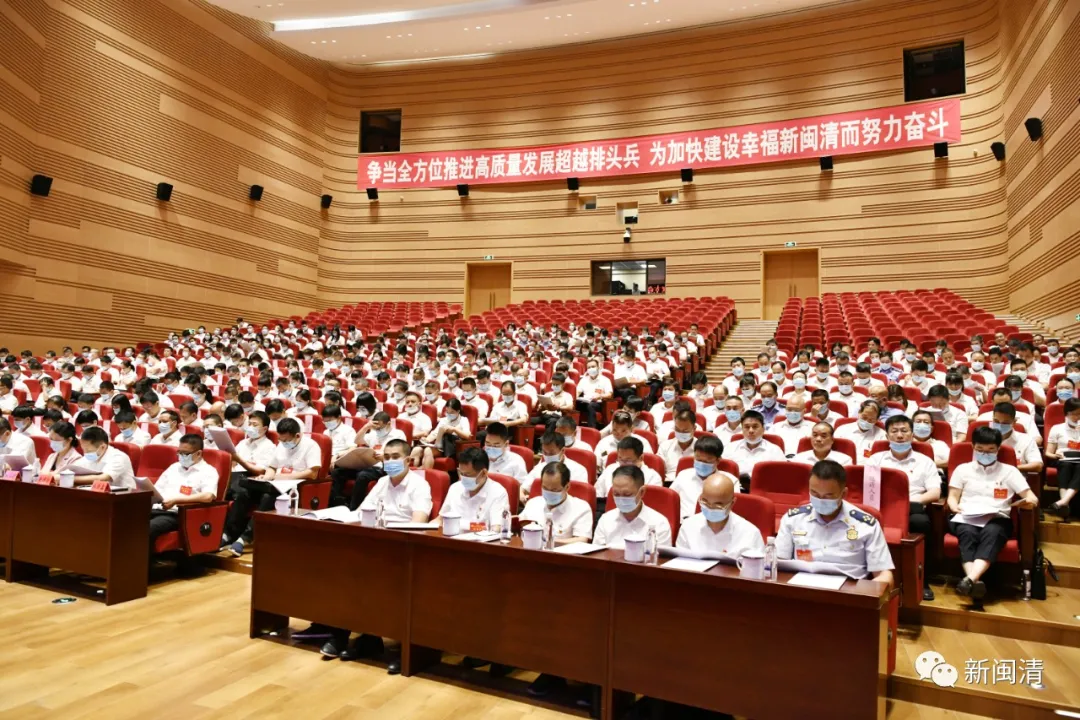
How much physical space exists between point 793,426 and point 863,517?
8.16ft

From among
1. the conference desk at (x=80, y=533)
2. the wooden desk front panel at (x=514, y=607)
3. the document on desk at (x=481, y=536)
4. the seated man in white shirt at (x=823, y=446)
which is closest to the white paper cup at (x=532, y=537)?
the wooden desk front panel at (x=514, y=607)

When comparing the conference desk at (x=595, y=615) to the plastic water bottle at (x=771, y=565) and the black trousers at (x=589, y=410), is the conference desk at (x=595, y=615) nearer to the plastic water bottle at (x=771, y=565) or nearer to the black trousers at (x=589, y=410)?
the plastic water bottle at (x=771, y=565)

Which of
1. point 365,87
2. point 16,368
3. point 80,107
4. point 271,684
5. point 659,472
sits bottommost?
point 271,684

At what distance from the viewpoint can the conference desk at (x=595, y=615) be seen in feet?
7.61

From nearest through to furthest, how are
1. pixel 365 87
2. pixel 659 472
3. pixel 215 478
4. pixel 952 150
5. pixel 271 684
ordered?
pixel 271 684 → pixel 659 472 → pixel 215 478 → pixel 952 150 → pixel 365 87

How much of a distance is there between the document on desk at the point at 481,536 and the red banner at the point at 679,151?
40.7 ft

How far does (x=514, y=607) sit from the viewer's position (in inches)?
113

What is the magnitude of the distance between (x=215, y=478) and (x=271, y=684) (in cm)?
205

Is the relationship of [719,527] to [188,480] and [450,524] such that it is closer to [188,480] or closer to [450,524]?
[450,524]

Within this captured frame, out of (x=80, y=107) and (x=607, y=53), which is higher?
(x=607, y=53)

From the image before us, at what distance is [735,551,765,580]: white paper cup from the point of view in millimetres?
2461

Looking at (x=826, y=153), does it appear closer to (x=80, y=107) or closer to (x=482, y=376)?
(x=482, y=376)

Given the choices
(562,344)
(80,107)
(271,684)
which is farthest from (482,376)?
(80,107)

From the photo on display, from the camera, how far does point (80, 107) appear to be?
37.7 feet
